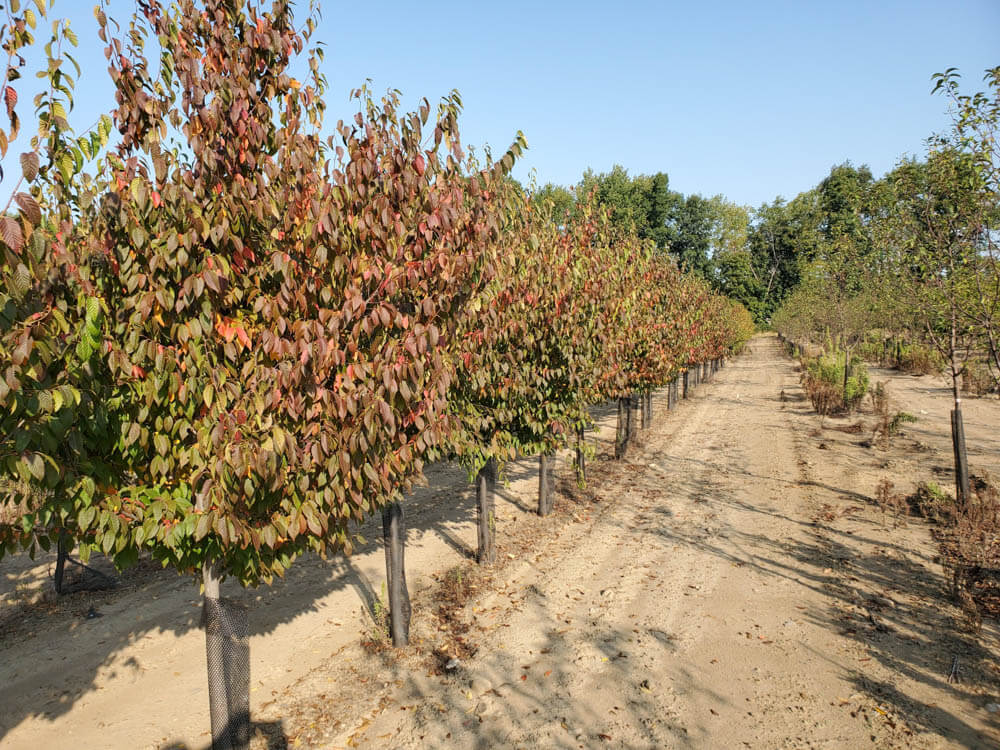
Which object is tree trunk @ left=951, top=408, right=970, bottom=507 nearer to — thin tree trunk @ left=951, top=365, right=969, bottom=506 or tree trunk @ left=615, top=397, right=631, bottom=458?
thin tree trunk @ left=951, top=365, right=969, bottom=506

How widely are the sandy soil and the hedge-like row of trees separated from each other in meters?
2.66

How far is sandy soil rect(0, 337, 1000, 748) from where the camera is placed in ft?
20.1

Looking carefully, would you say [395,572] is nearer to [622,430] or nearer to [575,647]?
[575,647]

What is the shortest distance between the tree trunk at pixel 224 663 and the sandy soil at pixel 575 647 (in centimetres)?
50

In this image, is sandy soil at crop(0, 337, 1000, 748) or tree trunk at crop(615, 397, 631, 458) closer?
sandy soil at crop(0, 337, 1000, 748)

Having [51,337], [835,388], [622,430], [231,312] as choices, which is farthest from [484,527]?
[835,388]

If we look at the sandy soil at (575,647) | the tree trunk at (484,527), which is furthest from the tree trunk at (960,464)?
the tree trunk at (484,527)

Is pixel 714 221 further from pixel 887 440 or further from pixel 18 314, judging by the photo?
pixel 18 314

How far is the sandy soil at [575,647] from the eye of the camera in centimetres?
614

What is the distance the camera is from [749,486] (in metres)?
15.3

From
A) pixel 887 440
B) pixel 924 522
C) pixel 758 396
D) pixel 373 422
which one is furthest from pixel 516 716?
pixel 758 396

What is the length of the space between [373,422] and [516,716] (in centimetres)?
399

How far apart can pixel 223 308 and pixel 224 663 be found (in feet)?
11.5

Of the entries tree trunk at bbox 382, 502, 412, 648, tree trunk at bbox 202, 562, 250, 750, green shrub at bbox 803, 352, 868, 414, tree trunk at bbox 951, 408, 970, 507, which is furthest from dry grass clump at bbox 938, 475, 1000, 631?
green shrub at bbox 803, 352, 868, 414
